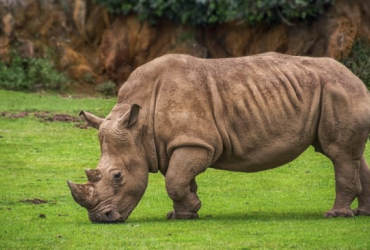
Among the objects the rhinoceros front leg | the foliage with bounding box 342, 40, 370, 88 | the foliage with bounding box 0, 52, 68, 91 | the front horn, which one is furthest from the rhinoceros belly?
the foliage with bounding box 0, 52, 68, 91

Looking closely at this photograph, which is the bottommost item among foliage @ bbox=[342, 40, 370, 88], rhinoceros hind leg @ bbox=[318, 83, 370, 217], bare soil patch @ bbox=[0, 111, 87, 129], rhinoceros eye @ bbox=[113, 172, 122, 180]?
bare soil patch @ bbox=[0, 111, 87, 129]

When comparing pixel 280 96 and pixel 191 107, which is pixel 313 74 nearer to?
pixel 280 96

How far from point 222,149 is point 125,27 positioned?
15683 millimetres

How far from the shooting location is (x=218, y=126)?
14.1m

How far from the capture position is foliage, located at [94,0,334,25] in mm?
27109

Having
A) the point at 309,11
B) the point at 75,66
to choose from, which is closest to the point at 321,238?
the point at 309,11

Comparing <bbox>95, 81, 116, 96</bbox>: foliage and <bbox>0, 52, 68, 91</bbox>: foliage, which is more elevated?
<bbox>0, 52, 68, 91</bbox>: foliage

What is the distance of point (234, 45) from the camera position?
2883 cm

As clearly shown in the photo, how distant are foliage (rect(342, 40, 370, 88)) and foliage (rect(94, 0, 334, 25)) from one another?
1214mm

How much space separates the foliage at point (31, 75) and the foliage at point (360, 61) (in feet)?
23.3

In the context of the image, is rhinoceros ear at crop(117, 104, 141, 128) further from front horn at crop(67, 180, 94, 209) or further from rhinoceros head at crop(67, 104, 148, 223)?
front horn at crop(67, 180, 94, 209)

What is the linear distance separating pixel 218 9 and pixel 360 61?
394cm

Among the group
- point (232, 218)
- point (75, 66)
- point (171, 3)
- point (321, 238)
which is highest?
point (321, 238)

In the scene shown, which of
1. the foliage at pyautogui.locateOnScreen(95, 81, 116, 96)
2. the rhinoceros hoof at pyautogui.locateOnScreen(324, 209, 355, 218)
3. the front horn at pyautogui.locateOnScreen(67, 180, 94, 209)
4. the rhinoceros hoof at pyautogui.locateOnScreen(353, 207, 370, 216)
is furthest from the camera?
the foliage at pyautogui.locateOnScreen(95, 81, 116, 96)
